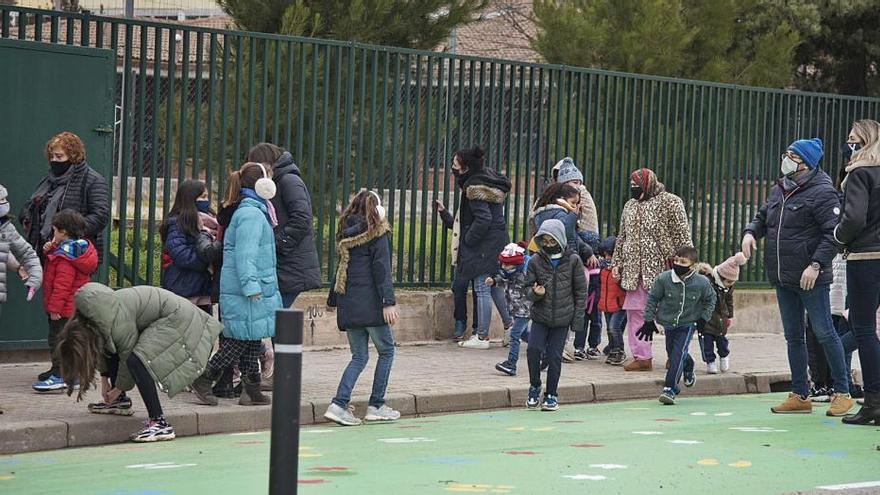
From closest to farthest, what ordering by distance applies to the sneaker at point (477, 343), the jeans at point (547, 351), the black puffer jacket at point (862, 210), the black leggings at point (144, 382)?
1. the black leggings at point (144, 382)
2. the black puffer jacket at point (862, 210)
3. the jeans at point (547, 351)
4. the sneaker at point (477, 343)

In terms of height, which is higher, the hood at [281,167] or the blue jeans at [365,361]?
the hood at [281,167]

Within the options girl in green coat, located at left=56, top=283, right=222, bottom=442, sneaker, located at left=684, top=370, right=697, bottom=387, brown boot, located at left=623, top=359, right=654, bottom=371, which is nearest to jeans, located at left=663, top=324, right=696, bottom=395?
sneaker, located at left=684, top=370, right=697, bottom=387

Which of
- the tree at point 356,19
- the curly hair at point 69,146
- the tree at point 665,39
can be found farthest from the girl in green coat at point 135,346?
the tree at point 665,39

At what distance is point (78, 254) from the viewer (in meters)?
9.98

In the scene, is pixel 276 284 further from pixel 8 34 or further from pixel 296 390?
pixel 296 390

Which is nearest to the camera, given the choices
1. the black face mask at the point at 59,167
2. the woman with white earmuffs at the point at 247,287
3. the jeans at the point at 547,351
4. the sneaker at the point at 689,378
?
the woman with white earmuffs at the point at 247,287

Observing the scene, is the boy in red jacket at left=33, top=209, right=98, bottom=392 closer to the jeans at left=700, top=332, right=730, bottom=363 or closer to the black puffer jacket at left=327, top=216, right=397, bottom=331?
the black puffer jacket at left=327, top=216, right=397, bottom=331

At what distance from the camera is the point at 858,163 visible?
378 inches

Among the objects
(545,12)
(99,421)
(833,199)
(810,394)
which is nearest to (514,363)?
(810,394)

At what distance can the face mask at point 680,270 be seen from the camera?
11547mm

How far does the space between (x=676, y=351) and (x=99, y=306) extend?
4.65 meters

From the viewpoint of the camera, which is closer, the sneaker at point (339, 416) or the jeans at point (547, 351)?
the sneaker at point (339, 416)

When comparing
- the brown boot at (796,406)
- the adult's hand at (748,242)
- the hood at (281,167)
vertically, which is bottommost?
the brown boot at (796,406)

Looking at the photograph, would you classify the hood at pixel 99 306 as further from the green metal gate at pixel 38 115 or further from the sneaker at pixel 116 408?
the green metal gate at pixel 38 115
